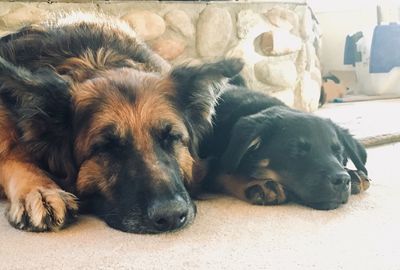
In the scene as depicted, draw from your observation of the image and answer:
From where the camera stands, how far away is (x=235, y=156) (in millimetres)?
2018

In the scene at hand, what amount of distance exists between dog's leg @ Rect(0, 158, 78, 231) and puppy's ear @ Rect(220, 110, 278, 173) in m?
0.59

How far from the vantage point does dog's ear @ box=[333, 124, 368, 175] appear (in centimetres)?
219

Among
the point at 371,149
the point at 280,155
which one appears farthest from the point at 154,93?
the point at 371,149

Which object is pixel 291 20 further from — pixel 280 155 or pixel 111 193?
pixel 111 193

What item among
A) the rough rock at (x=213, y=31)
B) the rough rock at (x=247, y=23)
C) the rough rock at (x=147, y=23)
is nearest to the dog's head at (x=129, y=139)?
the rough rock at (x=147, y=23)

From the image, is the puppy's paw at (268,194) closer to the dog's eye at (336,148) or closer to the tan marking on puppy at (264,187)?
the tan marking on puppy at (264,187)

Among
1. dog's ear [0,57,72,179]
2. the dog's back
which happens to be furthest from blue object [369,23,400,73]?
dog's ear [0,57,72,179]

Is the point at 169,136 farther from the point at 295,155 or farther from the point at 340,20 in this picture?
the point at 340,20

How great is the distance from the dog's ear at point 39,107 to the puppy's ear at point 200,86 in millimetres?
429

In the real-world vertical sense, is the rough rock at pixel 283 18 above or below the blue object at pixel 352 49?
above

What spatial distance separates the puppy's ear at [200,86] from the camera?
6.48ft

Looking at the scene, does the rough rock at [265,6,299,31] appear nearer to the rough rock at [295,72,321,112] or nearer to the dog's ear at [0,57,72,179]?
the rough rock at [295,72,321,112]

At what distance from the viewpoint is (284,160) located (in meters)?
A: 2.02

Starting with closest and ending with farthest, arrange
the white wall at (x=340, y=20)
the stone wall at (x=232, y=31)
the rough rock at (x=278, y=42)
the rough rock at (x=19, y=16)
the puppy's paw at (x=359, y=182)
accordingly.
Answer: the puppy's paw at (x=359, y=182) < the rough rock at (x=19, y=16) < the stone wall at (x=232, y=31) < the rough rock at (x=278, y=42) < the white wall at (x=340, y=20)
